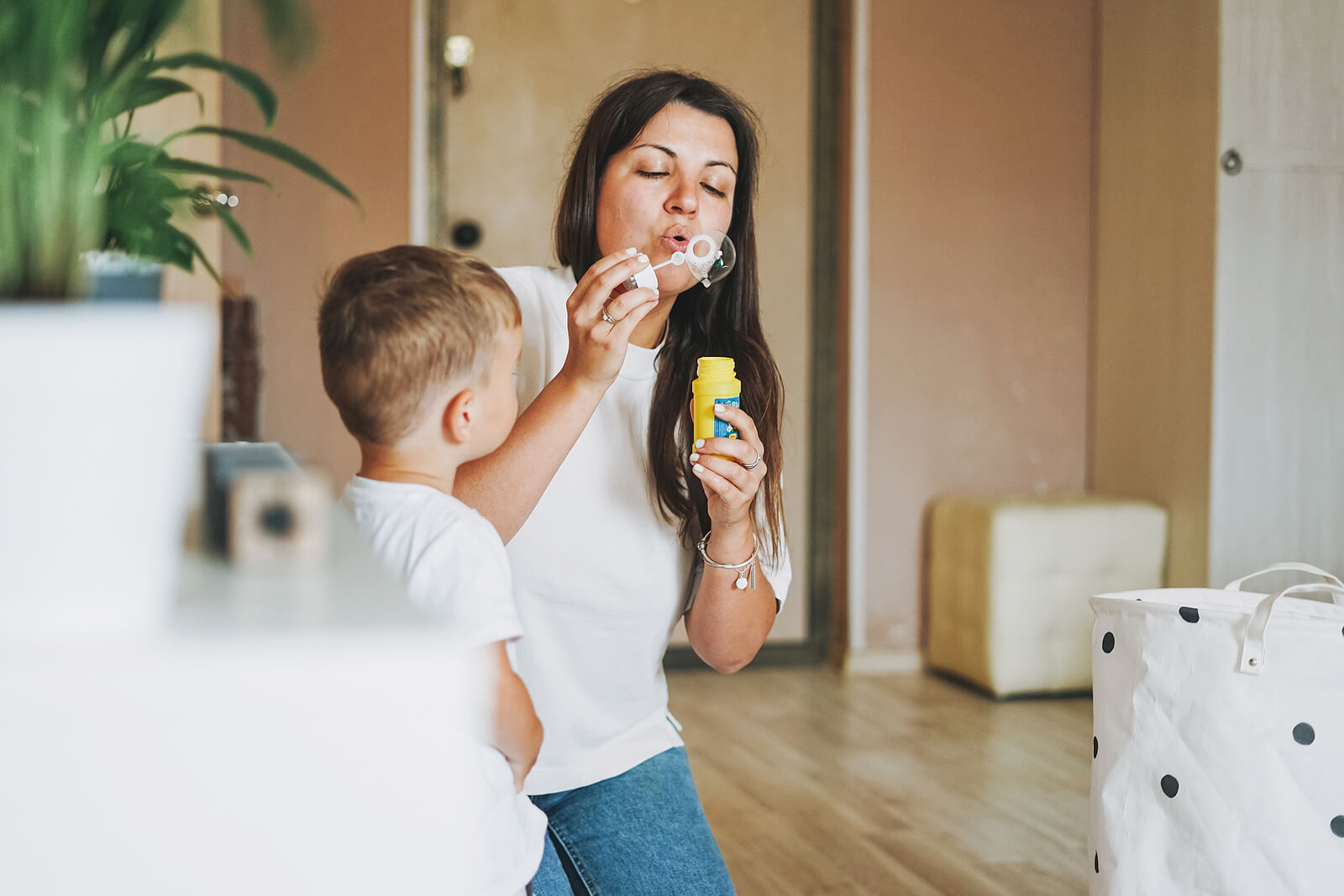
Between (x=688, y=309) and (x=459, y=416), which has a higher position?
(x=688, y=309)

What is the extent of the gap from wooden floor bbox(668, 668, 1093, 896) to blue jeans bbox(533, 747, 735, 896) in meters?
0.75

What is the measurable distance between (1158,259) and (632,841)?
2.99 m

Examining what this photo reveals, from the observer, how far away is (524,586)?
1430 mm

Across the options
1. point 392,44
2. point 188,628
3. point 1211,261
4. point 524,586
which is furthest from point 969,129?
point 188,628

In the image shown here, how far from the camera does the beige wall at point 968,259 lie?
12.7 ft

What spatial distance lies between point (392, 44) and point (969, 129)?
185 centimetres

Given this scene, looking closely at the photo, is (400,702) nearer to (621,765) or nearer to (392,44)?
(621,765)

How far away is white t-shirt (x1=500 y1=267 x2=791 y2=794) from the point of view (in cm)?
141

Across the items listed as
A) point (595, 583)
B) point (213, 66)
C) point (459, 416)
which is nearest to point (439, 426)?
point (459, 416)

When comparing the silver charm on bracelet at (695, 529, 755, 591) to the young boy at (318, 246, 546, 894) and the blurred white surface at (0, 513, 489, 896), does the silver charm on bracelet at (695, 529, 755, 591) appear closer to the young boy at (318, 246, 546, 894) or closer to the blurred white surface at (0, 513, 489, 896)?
the young boy at (318, 246, 546, 894)

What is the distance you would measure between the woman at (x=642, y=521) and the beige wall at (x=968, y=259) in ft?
8.00

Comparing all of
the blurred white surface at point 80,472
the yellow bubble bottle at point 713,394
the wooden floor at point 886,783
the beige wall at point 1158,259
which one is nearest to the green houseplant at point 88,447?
the blurred white surface at point 80,472

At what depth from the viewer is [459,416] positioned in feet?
3.05

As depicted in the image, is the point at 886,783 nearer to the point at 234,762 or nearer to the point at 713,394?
the point at 713,394
